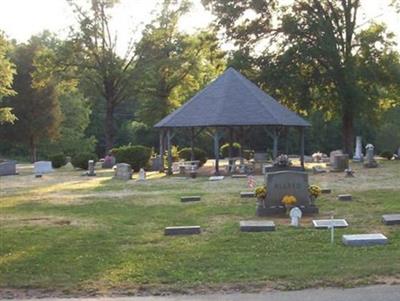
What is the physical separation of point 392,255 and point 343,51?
38629mm

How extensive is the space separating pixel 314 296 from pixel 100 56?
45.6m

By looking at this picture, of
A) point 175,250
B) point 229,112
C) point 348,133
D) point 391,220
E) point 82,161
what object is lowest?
point 175,250

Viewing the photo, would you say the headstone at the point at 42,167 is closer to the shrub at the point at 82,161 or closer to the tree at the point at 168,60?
the shrub at the point at 82,161

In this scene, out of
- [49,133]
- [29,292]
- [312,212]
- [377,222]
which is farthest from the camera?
[49,133]

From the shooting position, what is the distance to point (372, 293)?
23.6 ft

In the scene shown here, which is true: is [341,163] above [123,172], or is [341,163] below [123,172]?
above

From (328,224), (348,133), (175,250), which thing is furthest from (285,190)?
(348,133)

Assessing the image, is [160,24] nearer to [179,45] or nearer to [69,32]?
[179,45]

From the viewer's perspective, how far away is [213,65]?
5800 centimetres

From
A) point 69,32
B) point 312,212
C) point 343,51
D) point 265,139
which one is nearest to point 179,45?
point 69,32

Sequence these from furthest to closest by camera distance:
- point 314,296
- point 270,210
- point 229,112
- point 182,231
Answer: point 229,112
point 270,210
point 182,231
point 314,296

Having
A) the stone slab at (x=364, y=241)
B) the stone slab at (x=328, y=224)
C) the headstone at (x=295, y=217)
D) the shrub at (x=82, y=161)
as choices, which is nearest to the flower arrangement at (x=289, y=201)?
the headstone at (x=295, y=217)

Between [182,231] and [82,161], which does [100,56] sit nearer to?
[82,161]

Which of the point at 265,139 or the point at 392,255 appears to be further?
the point at 265,139
